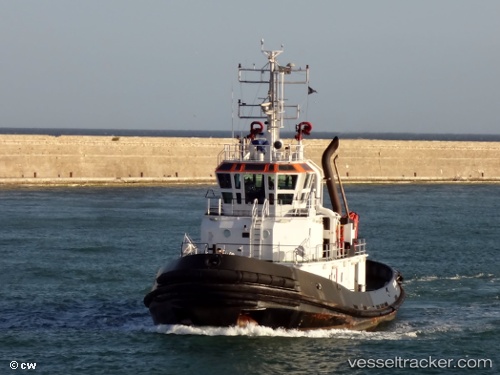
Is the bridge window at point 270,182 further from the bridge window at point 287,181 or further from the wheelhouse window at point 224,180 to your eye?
the wheelhouse window at point 224,180

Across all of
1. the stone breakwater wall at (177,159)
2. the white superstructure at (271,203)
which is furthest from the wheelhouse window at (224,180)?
the stone breakwater wall at (177,159)

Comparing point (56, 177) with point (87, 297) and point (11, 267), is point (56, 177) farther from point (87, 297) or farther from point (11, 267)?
point (87, 297)

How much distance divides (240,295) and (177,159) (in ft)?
188

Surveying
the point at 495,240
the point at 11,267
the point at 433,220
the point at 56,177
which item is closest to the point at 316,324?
the point at 11,267

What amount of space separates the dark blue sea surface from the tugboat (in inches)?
21.3

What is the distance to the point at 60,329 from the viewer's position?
91.2 feet

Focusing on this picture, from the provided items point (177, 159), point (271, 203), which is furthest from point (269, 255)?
point (177, 159)

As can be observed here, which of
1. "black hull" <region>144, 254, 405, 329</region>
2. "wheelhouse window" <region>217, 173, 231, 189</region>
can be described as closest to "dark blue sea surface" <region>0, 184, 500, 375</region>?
"black hull" <region>144, 254, 405, 329</region>

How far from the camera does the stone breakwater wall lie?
255ft

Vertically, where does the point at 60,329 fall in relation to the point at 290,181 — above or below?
below

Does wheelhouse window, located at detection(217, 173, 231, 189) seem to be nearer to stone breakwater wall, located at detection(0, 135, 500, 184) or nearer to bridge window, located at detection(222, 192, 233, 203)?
bridge window, located at detection(222, 192, 233, 203)

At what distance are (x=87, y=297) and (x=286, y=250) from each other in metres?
7.30

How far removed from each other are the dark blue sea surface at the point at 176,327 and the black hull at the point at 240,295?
312 mm

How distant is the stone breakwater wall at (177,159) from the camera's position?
77.6 metres
